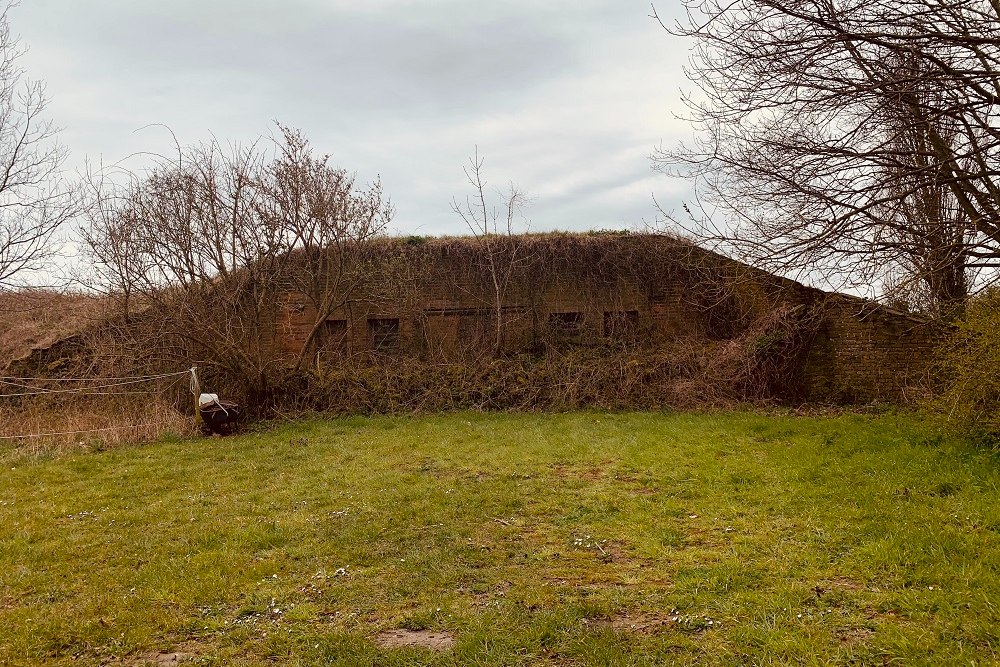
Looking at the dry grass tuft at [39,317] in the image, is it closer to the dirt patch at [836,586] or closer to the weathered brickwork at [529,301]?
the weathered brickwork at [529,301]

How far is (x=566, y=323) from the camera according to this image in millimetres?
17312

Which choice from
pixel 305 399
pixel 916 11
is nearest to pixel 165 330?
pixel 305 399

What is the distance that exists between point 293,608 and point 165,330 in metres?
11.0

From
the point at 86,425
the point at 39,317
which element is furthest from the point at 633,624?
the point at 39,317

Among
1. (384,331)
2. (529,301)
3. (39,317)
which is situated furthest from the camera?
(529,301)

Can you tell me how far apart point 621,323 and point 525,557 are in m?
12.4

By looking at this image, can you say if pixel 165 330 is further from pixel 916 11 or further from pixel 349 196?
pixel 916 11

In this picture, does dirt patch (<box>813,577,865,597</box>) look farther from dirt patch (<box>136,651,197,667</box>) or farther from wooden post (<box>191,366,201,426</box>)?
wooden post (<box>191,366,201,426</box>)

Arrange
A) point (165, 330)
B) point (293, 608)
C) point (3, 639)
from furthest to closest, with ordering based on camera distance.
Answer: point (165, 330) < point (293, 608) < point (3, 639)

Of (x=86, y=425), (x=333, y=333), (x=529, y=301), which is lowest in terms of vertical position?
(x=86, y=425)

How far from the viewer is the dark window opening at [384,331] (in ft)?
56.4

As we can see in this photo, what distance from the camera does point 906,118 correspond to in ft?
23.9

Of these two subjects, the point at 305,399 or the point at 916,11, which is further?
the point at 305,399

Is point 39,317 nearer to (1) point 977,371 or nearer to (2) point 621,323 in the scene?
(2) point 621,323
